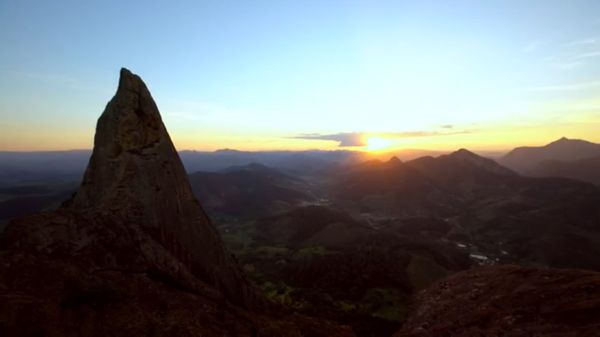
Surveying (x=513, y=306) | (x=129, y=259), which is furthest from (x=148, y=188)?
(x=513, y=306)

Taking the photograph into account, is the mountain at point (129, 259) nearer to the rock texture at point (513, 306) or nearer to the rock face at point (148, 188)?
the rock face at point (148, 188)

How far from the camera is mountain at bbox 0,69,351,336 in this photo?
21016mm

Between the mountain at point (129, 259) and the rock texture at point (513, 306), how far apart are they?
9.04 meters

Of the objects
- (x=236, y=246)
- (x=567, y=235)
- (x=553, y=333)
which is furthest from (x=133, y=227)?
(x=567, y=235)

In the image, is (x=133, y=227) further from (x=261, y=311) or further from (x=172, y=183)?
(x=261, y=311)

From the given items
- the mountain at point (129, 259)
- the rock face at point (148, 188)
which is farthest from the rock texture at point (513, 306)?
the rock face at point (148, 188)

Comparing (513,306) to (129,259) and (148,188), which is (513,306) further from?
(148,188)

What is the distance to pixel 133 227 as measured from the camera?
101ft

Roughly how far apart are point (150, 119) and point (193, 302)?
19919 mm

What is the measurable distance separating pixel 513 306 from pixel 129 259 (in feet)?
92.5

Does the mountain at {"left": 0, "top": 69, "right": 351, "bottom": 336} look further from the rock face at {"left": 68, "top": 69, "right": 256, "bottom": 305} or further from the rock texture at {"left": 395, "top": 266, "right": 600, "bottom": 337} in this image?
the rock texture at {"left": 395, "top": 266, "right": 600, "bottom": 337}

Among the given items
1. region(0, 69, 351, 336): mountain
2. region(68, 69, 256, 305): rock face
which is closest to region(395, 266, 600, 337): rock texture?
region(0, 69, 351, 336): mountain

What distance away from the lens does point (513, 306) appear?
29.1 metres

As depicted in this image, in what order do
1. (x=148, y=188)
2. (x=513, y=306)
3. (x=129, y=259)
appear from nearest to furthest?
(x=129, y=259) → (x=513, y=306) → (x=148, y=188)
